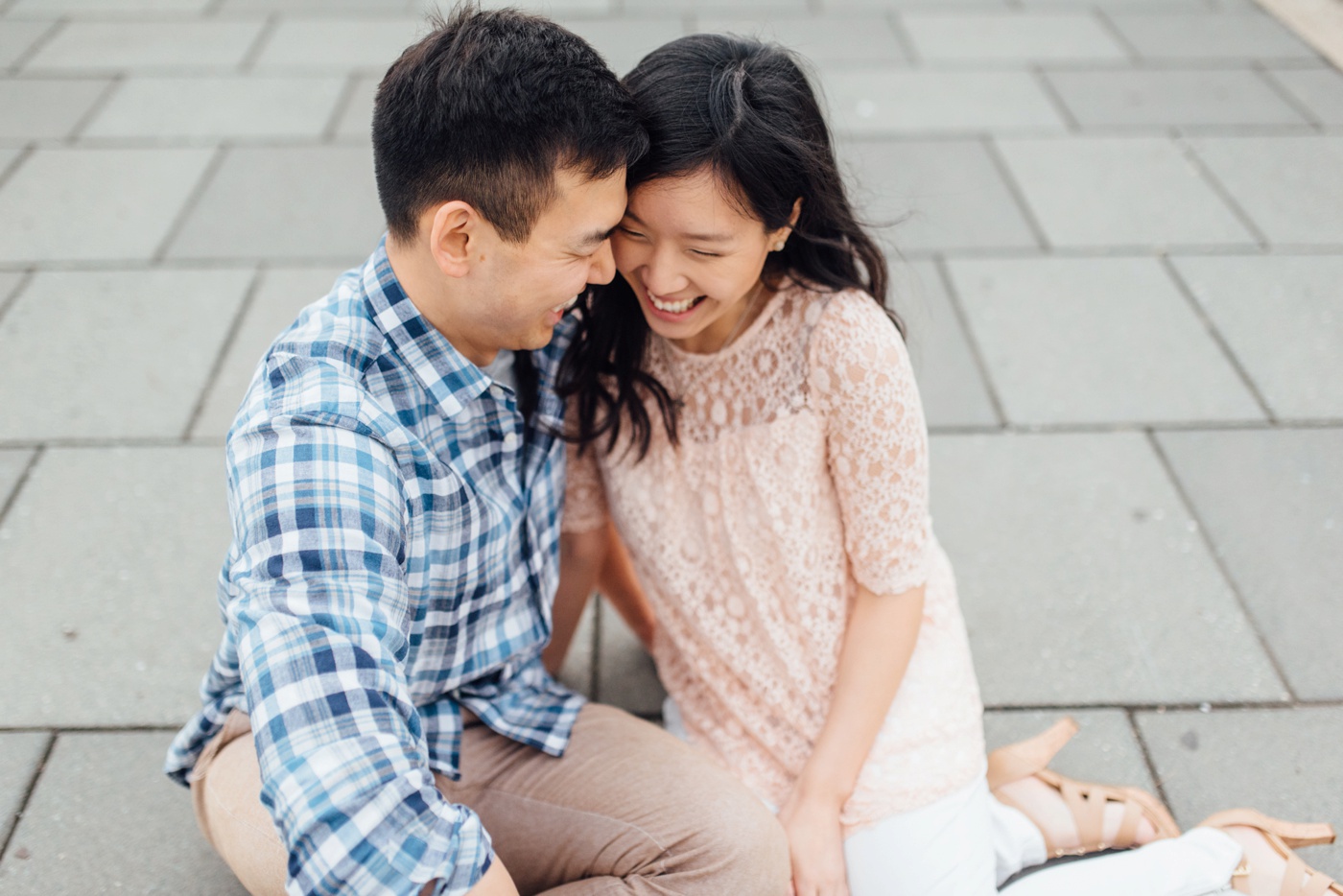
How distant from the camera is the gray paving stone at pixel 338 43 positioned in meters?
4.26

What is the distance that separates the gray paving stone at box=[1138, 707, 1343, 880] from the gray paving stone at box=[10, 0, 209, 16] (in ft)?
15.9

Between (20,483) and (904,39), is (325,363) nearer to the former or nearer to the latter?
(20,483)

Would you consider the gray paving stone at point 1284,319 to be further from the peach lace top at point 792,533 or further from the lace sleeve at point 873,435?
the lace sleeve at point 873,435

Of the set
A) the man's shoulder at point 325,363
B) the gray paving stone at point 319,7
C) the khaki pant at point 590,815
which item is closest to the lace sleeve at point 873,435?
the khaki pant at point 590,815

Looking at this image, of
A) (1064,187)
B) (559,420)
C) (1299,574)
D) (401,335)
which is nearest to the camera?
(401,335)

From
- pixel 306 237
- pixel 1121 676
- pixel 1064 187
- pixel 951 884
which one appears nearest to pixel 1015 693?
pixel 1121 676

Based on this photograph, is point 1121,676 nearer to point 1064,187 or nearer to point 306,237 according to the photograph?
point 1064,187

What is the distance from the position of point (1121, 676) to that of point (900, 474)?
3.06 feet

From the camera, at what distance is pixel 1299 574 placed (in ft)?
7.64

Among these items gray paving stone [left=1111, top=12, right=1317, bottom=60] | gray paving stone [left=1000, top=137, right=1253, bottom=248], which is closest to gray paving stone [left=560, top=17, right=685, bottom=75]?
gray paving stone [left=1000, top=137, right=1253, bottom=248]

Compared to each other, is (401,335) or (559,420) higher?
(401,335)

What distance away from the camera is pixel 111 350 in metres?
2.92

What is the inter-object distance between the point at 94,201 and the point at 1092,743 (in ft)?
11.3

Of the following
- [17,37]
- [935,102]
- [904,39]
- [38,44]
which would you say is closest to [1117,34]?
[904,39]
